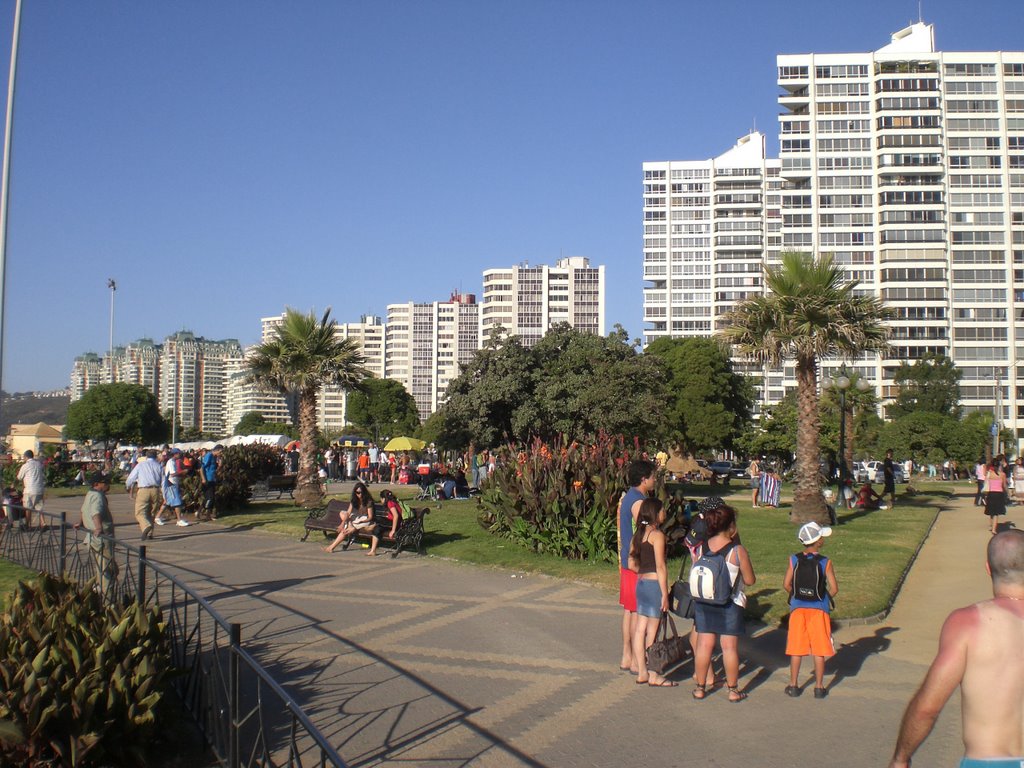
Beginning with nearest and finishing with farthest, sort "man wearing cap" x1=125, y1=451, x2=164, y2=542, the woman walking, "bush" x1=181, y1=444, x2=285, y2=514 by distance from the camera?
1. "man wearing cap" x1=125, y1=451, x2=164, y2=542
2. the woman walking
3. "bush" x1=181, y1=444, x2=285, y2=514

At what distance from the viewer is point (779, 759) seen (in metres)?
5.52

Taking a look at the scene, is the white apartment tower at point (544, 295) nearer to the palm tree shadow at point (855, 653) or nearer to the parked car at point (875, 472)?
the parked car at point (875, 472)

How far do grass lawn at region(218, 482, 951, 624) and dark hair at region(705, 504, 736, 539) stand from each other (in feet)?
10.6

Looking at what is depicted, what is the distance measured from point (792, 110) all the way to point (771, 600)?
86.6 m

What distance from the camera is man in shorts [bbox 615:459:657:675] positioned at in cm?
730

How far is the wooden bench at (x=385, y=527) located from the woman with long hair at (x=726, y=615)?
8.22 m

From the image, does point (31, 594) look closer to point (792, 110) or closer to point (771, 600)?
point (771, 600)

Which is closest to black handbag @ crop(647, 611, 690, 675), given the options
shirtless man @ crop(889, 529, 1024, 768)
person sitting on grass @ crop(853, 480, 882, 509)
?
shirtless man @ crop(889, 529, 1024, 768)

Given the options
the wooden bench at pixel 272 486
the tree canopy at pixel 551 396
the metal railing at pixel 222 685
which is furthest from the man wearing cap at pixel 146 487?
the tree canopy at pixel 551 396

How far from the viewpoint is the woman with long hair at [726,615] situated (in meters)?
6.69

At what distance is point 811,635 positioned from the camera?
686 cm

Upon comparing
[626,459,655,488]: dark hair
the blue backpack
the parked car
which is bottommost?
the parked car

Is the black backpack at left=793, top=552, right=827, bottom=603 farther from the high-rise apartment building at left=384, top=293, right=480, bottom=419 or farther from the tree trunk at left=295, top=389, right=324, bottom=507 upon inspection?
the high-rise apartment building at left=384, top=293, right=480, bottom=419

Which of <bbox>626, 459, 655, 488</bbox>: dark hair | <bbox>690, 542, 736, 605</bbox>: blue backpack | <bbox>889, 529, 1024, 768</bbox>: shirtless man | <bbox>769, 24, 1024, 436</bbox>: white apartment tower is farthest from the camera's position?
<bbox>769, 24, 1024, 436</bbox>: white apartment tower
